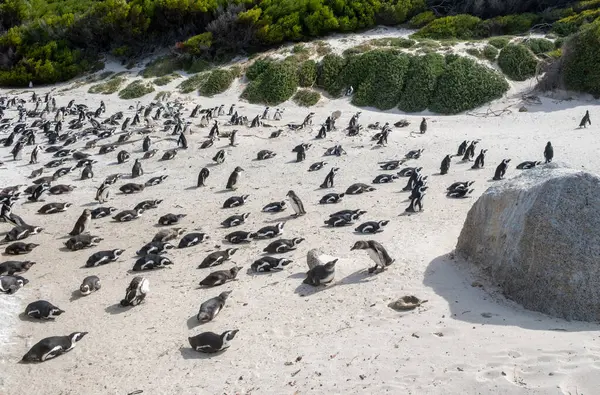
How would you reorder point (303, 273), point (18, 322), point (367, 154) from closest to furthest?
1. point (18, 322)
2. point (303, 273)
3. point (367, 154)

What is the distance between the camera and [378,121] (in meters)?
23.5

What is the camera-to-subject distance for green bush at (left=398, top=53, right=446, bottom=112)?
25844 millimetres

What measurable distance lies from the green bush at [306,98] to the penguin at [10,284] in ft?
63.1

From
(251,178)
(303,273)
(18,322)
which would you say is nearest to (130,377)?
(18,322)

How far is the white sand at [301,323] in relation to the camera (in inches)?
243

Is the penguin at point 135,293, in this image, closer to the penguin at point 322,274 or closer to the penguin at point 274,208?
the penguin at point 322,274

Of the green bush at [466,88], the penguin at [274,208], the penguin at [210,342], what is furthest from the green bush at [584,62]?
the penguin at [210,342]

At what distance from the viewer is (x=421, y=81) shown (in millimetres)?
26359

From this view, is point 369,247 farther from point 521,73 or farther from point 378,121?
point 521,73

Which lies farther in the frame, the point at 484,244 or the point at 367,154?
the point at 367,154

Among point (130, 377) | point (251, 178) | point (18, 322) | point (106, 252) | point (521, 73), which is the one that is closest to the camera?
point (130, 377)

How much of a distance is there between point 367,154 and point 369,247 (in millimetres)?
9592

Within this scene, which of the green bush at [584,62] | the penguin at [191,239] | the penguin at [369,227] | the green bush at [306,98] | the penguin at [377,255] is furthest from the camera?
the green bush at [306,98]

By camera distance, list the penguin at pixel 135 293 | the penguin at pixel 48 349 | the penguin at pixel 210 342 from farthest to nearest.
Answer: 1. the penguin at pixel 135 293
2. the penguin at pixel 48 349
3. the penguin at pixel 210 342
